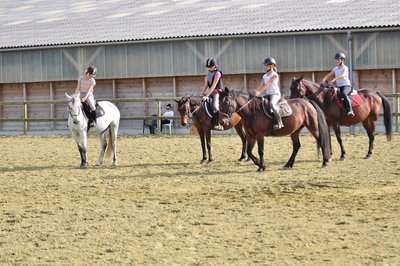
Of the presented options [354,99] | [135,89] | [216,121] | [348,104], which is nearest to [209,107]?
[216,121]

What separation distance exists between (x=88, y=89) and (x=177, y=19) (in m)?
19.4

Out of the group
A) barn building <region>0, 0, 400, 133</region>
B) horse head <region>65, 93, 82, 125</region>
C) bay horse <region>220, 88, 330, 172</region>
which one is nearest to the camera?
bay horse <region>220, 88, 330, 172</region>

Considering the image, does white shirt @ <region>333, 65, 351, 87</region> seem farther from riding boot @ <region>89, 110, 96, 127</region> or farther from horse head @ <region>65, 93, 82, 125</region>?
horse head @ <region>65, 93, 82, 125</region>

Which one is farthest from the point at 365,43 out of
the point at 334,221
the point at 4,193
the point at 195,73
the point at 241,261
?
the point at 241,261

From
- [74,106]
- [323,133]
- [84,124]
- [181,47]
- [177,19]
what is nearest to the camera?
[323,133]

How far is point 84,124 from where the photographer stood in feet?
64.2

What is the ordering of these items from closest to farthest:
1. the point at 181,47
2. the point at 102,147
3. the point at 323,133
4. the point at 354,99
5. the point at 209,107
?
the point at 323,133
the point at 209,107
the point at 102,147
the point at 354,99
the point at 181,47

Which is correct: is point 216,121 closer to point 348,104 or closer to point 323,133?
point 323,133

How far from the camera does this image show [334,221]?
11.2 m

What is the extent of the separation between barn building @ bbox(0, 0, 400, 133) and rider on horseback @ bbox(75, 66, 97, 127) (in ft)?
Answer: 43.5

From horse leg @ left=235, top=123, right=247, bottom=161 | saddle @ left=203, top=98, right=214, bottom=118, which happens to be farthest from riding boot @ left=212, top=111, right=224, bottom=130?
horse leg @ left=235, top=123, right=247, bottom=161

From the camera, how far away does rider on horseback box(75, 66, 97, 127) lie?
64.0ft

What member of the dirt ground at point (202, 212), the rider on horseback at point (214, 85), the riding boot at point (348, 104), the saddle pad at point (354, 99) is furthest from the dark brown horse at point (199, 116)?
the riding boot at point (348, 104)

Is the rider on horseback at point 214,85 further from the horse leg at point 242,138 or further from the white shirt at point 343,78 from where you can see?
the white shirt at point 343,78
